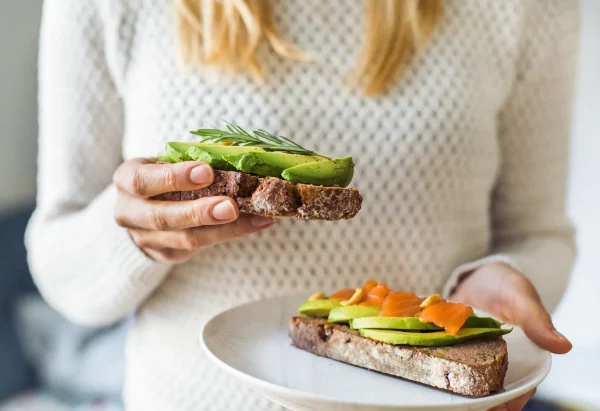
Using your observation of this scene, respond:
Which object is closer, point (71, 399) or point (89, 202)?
point (89, 202)

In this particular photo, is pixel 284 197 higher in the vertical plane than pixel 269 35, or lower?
lower

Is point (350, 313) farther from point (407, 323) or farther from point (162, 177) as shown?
point (162, 177)

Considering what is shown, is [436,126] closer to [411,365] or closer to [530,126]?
[530,126]

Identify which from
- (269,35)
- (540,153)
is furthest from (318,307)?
(540,153)

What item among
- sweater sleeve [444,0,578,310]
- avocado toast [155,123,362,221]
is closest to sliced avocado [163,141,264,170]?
avocado toast [155,123,362,221]

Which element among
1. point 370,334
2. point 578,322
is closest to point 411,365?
point 370,334
